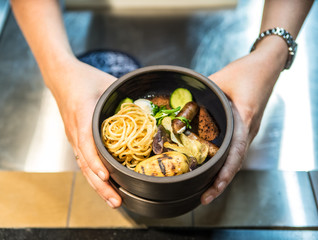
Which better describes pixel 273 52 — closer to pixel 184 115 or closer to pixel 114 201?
pixel 184 115

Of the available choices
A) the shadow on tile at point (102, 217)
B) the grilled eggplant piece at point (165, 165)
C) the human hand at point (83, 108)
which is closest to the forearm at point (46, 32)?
the human hand at point (83, 108)

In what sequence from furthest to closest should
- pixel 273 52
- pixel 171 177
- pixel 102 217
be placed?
pixel 102 217 → pixel 273 52 → pixel 171 177

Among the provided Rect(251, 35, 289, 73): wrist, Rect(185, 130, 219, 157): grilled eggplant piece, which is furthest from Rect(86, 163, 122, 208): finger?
Rect(251, 35, 289, 73): wrist

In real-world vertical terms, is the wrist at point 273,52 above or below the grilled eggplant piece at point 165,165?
above

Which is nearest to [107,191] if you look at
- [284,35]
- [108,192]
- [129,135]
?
[108,192]

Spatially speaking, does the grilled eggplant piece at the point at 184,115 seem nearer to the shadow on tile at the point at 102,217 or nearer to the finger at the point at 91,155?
the finger at the point at 91,155

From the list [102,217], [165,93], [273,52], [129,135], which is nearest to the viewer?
[129,135]
